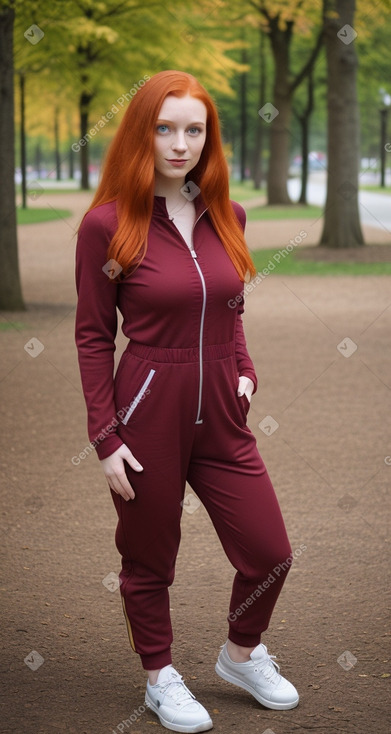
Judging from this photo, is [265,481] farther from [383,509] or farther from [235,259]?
[383,509]

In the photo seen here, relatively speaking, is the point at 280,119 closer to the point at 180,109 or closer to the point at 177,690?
the point at 180,109

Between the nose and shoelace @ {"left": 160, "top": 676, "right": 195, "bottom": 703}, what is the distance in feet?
5.32

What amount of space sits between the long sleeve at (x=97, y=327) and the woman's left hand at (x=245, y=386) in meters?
0.41

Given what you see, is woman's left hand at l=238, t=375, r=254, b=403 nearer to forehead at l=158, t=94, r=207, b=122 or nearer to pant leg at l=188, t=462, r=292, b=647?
pant leg at l=188, t=462, r=292, b=647

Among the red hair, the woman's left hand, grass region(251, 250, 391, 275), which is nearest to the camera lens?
the red hair

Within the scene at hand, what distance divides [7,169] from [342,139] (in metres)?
8.73

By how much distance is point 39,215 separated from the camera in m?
33.6

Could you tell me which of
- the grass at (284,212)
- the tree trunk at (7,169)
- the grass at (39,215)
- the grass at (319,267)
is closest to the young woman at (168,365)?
the tree trunk at (7,169)

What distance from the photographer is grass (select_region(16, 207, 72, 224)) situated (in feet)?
101

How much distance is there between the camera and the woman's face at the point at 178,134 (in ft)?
10.4

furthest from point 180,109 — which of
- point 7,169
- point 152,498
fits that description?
point 7,169

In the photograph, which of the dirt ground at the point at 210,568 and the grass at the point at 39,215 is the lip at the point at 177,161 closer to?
the dirt ground at the point at 210,568

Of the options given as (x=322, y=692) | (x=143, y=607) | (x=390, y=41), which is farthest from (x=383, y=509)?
(x=390, y=41)

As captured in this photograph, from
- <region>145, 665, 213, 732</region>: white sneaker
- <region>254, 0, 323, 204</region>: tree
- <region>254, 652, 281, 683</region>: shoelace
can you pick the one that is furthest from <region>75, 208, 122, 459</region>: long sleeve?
<region>254, 0, 323, 204</region>: tree
